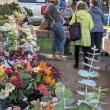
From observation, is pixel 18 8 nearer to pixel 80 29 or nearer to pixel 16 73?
pixel 16 73

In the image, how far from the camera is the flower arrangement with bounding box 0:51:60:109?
12.6 ft

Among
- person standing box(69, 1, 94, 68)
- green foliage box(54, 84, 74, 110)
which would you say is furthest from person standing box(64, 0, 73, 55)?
green foliage box(54, 84, 74, 110)

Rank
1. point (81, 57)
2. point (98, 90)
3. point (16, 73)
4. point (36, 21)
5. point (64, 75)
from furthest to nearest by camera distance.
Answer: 1. point (36, 21)
2. point (81, 57)
3. point (64, 75)
4. point (16, 73)
5. point (98, 90)

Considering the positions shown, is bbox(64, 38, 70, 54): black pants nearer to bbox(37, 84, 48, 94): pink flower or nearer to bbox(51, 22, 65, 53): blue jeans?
bbox(51, 22, 65, 53): blue jeans

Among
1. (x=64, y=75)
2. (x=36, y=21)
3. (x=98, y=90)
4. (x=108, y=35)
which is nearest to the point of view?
(x=98, y=90)

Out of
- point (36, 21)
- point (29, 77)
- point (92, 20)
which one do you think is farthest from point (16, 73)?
point (36, 21)

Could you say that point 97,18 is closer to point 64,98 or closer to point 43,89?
point 43,89

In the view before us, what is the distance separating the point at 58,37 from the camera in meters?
11.0

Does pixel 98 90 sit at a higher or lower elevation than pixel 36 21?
higher

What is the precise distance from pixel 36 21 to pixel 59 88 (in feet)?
Result: 48.9

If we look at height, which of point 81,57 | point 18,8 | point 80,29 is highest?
point 18,8

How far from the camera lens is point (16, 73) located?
3.88m

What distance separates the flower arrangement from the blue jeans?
6719 millimetres

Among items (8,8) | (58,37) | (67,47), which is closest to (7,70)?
(8,8)
